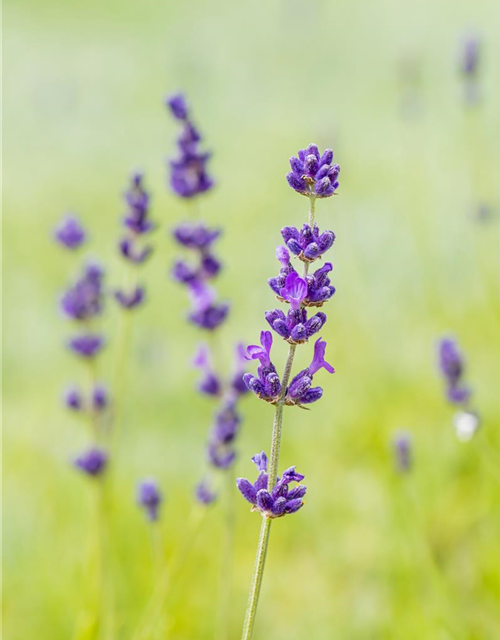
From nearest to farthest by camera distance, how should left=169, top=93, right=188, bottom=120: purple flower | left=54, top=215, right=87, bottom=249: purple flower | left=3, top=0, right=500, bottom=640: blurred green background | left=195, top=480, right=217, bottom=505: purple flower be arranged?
1. left=169, top=93, right=188, bottom=120: purple flower
2. left=195, top=480, right=217, bottom=505: purple flower
3. left=54, top=215, right=87, bottom=249: purple flower
4. left=3, top=0, right=500, bottom=640: blurred green background

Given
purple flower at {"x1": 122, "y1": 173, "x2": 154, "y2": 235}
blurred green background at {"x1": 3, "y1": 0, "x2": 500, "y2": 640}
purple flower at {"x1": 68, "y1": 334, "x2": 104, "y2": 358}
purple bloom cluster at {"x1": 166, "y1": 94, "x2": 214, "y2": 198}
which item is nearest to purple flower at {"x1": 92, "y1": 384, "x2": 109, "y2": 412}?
purple flower at {"x1": 68, "y1": 334, "x2": 104, "y2": 358}

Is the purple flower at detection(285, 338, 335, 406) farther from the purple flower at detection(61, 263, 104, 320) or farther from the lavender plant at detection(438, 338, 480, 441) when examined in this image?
the purple flower at detection(61, 263, 104, 320)

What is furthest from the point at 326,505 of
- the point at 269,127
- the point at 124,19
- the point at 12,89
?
the point at 124,19

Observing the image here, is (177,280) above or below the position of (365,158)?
below

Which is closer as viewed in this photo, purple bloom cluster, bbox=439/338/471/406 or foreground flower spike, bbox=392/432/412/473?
purple bloom cluster, bbox=439/338/471/406

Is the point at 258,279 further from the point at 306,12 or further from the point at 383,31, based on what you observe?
the point at 383,31

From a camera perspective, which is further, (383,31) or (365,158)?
(383,31)
